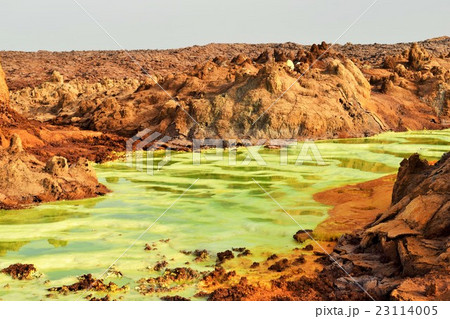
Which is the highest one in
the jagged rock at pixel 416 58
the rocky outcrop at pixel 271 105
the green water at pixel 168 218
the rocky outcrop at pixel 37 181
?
the jagged rock at pixel 416 58

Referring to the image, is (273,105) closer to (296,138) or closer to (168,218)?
(296,138)

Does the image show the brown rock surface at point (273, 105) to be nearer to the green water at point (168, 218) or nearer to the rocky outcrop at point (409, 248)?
the green water at point (168, 218)

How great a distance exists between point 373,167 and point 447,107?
605 inches

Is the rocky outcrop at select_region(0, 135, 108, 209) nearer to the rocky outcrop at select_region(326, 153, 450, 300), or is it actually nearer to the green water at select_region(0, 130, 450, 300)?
the green water at select_region(0, 130, 450, 300)

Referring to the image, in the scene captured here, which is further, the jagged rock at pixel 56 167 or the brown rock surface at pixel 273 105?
the brown rock surface at pixel 273 105

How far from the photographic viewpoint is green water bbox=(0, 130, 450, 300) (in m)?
7.44

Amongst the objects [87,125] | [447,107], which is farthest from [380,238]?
[447,107]

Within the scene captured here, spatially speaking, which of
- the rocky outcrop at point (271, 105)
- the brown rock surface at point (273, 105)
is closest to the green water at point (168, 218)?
the rocky outcrop at point (271, 105)

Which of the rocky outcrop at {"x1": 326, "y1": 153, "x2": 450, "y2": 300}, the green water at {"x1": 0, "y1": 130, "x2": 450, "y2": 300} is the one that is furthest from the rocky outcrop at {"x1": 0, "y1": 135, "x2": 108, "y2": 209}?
the rocky outcrop at {"x1": 326, "y1": 153, "x2": 450, "y2": 300}

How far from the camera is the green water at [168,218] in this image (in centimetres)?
744

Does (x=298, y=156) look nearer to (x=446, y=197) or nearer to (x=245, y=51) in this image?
(x=446, y=197)

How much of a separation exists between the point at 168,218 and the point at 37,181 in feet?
11.6

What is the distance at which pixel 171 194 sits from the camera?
A: 12.3 meters

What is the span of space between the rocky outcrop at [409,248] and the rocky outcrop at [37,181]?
6.39 meters
